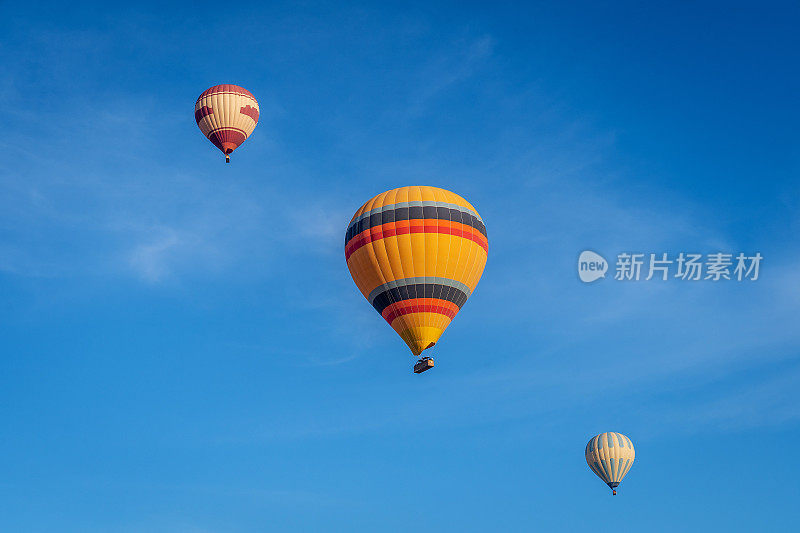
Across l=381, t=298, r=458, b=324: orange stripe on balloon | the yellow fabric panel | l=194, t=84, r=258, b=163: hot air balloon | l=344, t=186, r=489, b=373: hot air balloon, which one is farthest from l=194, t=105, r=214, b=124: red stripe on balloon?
the yellow fabric panel

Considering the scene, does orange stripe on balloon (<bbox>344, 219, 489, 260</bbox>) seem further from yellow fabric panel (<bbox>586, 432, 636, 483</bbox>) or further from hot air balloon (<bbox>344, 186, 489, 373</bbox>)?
yellow fabric panel (<bbox>586, 432, 636, 483</bbox>)

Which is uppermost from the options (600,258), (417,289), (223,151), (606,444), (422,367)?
(223,151)

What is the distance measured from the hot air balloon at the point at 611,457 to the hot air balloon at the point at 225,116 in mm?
38262

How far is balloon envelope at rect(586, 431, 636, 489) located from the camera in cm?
8075

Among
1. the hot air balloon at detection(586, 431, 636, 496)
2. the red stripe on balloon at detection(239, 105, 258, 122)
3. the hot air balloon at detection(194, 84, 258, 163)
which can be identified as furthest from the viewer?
the hot air balloon at detection(586, 431, 636, 496)

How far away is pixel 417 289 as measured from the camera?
154 ft

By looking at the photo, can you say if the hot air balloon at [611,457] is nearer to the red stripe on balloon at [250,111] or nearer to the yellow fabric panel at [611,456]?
the yellow fabric panel at [611,456]

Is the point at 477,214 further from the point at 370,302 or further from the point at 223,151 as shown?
the point at 223,151

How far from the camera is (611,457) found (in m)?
81.0

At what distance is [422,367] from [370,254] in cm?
599

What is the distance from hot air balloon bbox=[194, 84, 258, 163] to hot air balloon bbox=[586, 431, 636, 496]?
3826 cm

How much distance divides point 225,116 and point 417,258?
91.7 ft

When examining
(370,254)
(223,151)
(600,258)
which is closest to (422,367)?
(370,254)

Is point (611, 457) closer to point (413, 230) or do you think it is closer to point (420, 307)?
point (420, 307)
